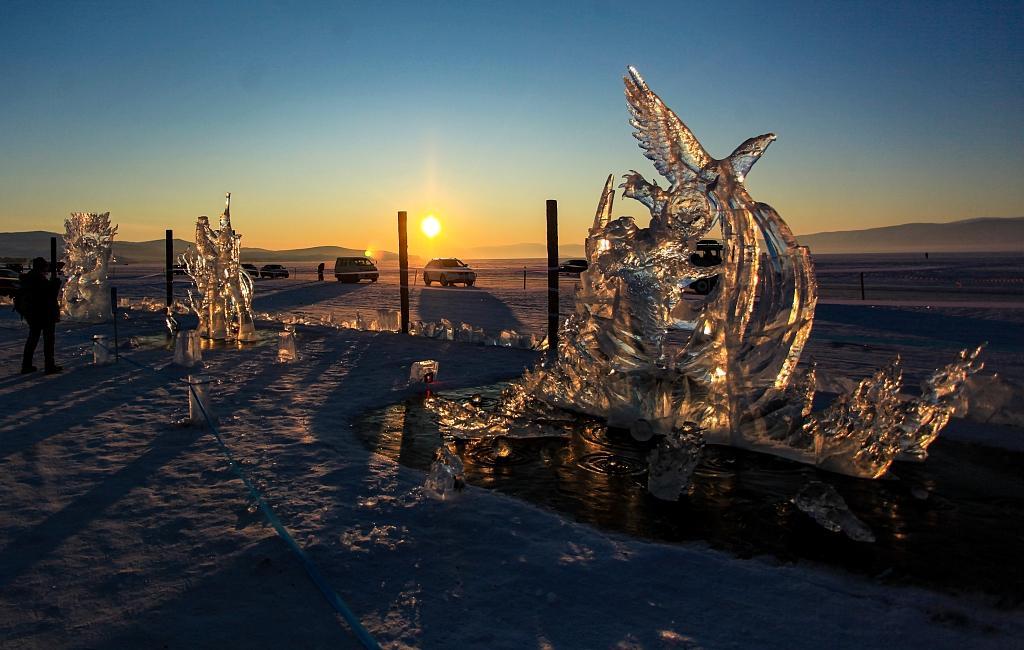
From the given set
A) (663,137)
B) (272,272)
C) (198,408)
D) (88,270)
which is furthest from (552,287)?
(272,272)

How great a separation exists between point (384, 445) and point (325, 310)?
16058mm

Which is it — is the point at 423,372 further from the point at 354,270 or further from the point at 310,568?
the point at 354,270

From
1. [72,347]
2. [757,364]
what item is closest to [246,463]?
[757,364]

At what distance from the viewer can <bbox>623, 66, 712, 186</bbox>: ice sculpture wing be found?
21.5 feet

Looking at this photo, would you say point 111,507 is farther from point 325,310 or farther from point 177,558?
point 325,310

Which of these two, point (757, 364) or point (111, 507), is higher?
point (757, 364)

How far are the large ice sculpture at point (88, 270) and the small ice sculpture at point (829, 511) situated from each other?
54.9ft

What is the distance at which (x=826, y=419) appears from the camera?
5.63 m

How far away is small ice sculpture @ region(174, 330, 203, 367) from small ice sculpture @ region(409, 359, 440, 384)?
A: 3524mm

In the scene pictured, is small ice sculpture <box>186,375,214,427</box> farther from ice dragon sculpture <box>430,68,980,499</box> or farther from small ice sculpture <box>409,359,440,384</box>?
small ice sculpture <box>409,359,440,384</box>

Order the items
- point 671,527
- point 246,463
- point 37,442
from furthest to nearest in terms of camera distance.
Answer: point 37,442 < point 246,463 < point 671,527

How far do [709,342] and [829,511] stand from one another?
2392 mm

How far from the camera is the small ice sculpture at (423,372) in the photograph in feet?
28.1

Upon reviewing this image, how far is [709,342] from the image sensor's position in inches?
257
